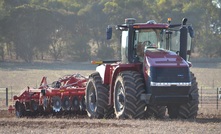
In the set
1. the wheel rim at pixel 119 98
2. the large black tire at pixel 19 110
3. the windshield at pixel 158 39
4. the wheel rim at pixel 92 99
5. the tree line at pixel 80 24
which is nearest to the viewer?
the wheel rim at pixel 119 98

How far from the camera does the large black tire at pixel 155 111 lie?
2002 cm

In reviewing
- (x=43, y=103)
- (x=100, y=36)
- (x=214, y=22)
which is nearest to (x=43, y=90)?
(x=43, y=103)

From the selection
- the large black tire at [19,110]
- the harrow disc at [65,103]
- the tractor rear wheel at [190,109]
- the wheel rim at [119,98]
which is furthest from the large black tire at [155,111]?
the large black tire at [19,110]

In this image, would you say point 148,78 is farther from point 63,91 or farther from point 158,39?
point 63,91

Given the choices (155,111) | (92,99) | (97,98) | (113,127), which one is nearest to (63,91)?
(92,99)

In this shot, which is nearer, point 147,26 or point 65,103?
point 147,26

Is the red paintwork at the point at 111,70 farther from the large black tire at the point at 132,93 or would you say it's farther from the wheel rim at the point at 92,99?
the wheel rim at the point at 92,99

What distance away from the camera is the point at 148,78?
60.3 ft

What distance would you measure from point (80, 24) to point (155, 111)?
176 ft

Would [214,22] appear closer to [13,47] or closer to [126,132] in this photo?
[13,47]

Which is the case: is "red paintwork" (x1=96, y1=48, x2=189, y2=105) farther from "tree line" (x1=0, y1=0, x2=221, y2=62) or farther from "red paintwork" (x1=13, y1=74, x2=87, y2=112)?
"tree line" (x1=0, y1=0, x2=221, y2=62)

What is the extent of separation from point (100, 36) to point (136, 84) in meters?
54.3

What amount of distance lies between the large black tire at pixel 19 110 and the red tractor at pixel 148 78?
14.9ft

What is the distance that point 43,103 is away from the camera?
2383 cm
